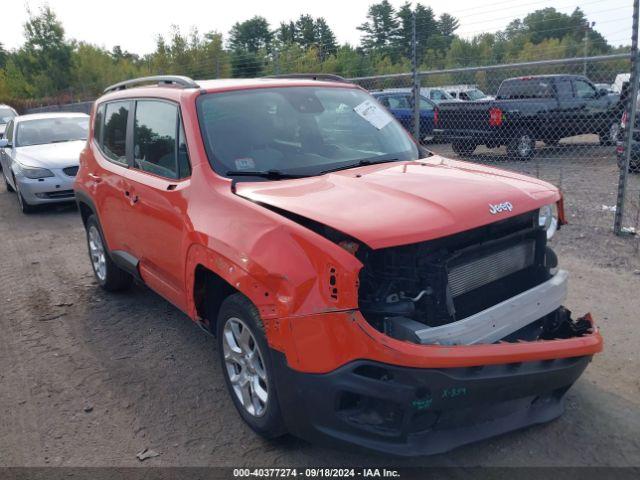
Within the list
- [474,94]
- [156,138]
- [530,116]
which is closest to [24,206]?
[156,138]

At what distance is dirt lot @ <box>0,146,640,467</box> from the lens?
308 cm

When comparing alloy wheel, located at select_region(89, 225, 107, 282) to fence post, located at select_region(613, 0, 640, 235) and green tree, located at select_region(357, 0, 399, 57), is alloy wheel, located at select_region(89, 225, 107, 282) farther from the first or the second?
green tree, located at select_region(357, 0, 399, 57)

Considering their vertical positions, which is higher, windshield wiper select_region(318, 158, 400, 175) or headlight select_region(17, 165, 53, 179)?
windshield wiper select_region(318, 158, 400, 175)

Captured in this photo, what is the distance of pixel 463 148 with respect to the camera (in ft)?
39.9

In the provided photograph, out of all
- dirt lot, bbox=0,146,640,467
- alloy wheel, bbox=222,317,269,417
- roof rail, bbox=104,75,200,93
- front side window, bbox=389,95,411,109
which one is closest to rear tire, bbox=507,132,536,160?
dirt lot, bbox=0,146,640,467

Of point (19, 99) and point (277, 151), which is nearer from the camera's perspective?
point (277, 151)

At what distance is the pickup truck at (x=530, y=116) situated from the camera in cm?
1139

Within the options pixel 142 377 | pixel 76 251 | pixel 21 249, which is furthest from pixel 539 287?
pixel 21 249

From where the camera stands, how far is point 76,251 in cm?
748

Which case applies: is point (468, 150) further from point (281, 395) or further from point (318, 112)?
point (281, 395)

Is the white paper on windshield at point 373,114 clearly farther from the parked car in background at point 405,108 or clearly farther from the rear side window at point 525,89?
the parked car in background at point 405,108

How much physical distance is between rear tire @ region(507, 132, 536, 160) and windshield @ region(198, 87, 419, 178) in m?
6.81

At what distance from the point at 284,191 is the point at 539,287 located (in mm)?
1455

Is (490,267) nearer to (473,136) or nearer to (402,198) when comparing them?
(402,198)
